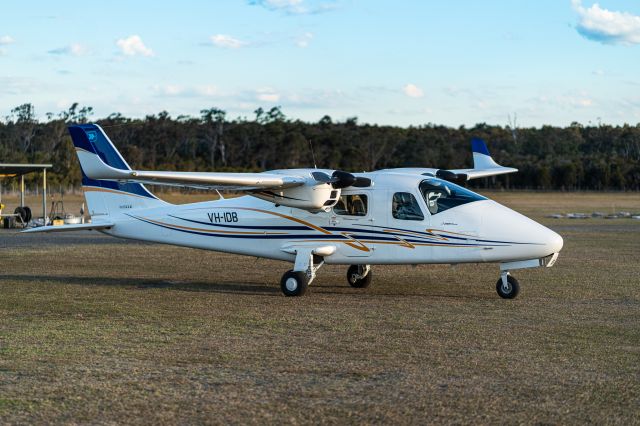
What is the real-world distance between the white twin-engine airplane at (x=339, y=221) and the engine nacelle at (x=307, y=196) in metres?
0.02

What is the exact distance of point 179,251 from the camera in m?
25.2

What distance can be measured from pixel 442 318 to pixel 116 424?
6.83 metres

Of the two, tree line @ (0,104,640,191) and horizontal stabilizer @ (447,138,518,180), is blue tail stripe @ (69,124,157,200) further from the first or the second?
tree line @ (0,104,640,191)

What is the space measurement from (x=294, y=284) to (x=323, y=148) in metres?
79.5

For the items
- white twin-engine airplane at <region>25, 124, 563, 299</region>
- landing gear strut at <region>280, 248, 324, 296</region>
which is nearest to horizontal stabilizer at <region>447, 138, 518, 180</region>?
white twin-engine airplane at <region>25, 124, 563, 299</region>

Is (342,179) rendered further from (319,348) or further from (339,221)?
(319,348)

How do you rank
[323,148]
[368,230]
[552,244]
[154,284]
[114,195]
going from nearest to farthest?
1. [552,244]
2. [368,230]
3. [154,284]
4. [114,195]
5. [323,148]

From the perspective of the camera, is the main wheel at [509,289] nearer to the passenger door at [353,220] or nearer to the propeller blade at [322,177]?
the passenger door at [353,220]

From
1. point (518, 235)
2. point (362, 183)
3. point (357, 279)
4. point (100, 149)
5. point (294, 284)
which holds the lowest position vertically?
point (357, 279)

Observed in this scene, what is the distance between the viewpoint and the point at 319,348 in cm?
1035

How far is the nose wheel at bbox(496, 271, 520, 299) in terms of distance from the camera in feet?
48.9

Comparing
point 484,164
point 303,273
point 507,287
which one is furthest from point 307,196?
point 484,164

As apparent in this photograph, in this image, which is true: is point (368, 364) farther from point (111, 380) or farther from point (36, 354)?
point (36, 354)

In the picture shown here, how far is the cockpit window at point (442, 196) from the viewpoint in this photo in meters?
15.3
